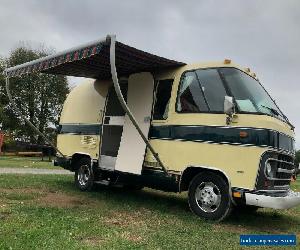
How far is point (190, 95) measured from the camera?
367 inches

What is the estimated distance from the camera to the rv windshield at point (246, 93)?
333 inches

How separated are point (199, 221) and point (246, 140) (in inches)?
67.4

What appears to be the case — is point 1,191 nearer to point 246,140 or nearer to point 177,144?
point 177,144

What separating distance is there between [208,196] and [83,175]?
4545 mm

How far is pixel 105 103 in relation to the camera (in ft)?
38.1

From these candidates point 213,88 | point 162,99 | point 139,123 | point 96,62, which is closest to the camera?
point 213,88

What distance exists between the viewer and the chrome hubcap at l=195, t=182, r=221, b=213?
27.8 ft

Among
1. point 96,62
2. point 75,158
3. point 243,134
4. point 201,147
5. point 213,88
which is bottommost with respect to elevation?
point 75,158

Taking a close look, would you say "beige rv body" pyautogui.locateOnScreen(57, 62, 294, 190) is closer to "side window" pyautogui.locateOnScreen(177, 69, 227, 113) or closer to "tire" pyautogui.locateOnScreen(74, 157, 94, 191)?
"side window" pyautogui.locateOnScreen(177, 69, 227, 113)

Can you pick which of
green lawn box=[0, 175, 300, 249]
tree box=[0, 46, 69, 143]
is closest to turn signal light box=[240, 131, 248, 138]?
green lawn box=[0, 175, 300, 249]

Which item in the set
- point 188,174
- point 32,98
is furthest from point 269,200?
point 32,98

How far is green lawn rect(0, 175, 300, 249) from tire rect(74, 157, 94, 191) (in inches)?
10.7

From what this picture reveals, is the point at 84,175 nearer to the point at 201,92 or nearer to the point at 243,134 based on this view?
the point at 201,92

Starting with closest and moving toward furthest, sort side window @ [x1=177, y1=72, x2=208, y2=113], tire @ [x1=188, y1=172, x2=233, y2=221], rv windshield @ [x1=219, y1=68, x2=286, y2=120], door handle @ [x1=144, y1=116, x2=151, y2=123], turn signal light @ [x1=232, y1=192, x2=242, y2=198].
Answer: turn signal light @ [x1=232, y1=192, x2=242, y2=198] → tire @ [x1=188, y1=172, x2=233, y2=221] → rv windshield @ [x1=219, y1=68, x2=286, y2=120] → side window @ [x1=177, y1=72, x2=208, y2=113] → door handle @ [x1=144, y1=116, x2=151, y2=123]
